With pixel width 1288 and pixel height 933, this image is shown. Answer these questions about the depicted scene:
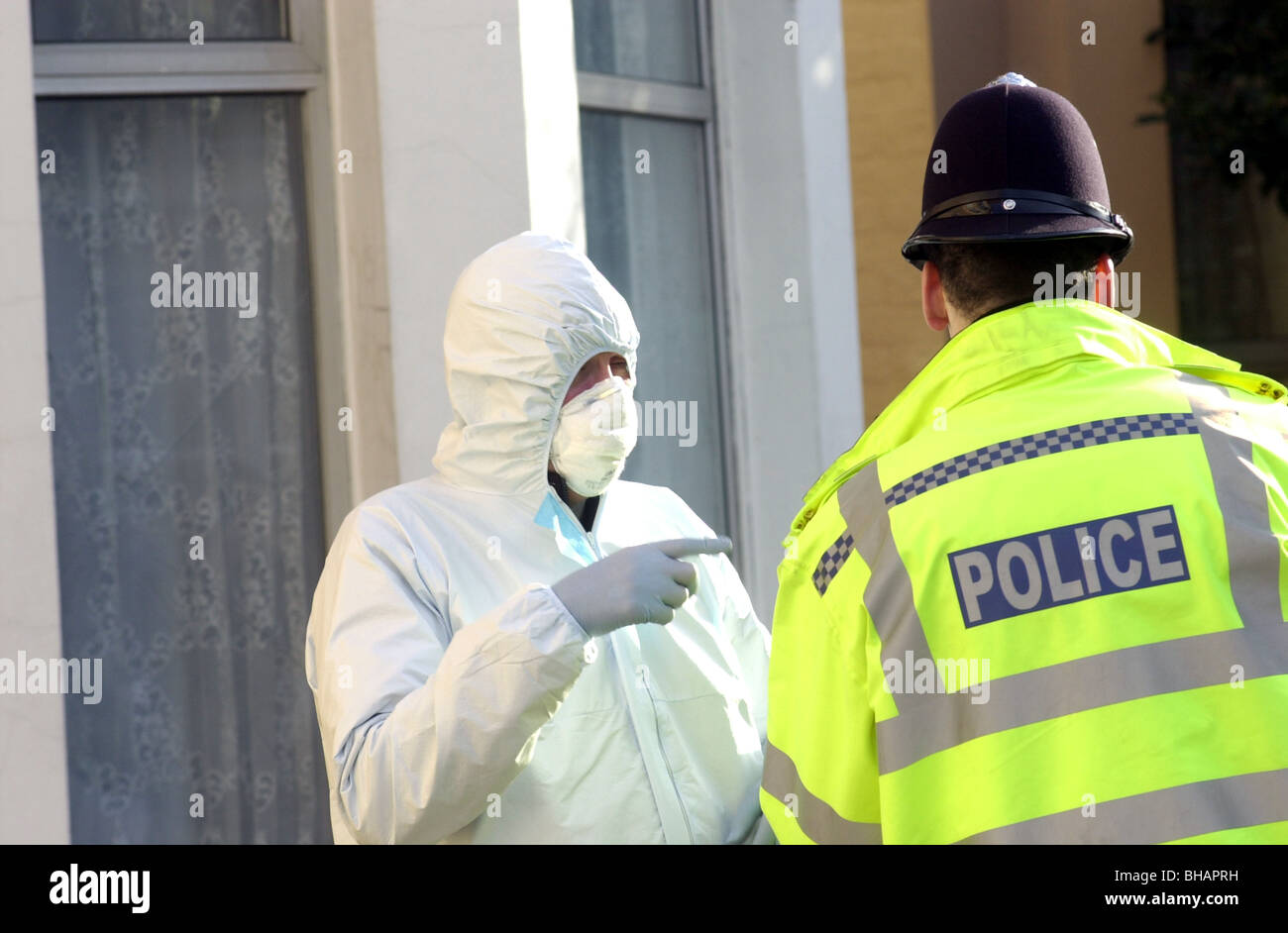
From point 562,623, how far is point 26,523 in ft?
5.29

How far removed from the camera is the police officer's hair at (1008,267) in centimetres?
175

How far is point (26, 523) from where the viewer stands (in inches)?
124

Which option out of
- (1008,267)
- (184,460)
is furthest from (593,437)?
(184,460)

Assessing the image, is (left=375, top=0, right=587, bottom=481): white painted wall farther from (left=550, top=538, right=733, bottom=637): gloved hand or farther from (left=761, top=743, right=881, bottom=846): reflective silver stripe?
(left=761, top=743, right=881, bottom=846): reflective silver stripe

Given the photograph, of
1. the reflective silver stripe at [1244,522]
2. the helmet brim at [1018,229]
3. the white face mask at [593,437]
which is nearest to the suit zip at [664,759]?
the white face mask at [593,437]

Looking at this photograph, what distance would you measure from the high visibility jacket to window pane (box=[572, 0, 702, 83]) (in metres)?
3.04

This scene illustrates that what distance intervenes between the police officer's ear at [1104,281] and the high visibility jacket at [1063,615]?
0.16 meters

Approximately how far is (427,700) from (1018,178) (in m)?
1.04

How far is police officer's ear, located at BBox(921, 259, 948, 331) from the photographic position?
1.83 meters

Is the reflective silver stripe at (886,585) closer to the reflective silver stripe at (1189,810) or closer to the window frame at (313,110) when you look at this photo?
the reflective silver stripe at (1189,810)

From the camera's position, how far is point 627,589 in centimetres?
212
